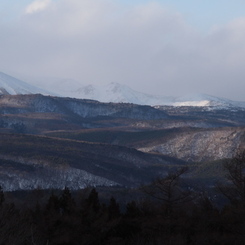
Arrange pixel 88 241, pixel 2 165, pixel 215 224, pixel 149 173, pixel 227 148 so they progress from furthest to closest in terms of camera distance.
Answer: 1. pixel 227 148
2. pixel 149 173
3. pixel 2 165
4. pixel 215 224
5. pixel 88 241

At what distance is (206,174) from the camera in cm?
12431

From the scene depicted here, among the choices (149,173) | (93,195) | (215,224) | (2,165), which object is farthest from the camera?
(149,173)

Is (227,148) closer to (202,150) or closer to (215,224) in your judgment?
(202,150)

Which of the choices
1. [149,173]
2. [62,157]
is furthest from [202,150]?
[62,157]

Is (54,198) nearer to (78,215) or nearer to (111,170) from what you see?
(78,215)

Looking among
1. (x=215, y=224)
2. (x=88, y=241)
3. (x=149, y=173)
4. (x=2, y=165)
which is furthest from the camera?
(x=149, y=173)

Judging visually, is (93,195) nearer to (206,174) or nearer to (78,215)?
(78,215)

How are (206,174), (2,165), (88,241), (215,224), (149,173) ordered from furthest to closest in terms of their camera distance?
(149,173), (206,174), (2,165), (215,224), (88,241)

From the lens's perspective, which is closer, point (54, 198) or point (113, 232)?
Answer: point (113, 232)

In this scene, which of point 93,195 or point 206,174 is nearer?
point 93,195

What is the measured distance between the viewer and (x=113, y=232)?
39.0 metres

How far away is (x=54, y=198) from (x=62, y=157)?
8171 cm

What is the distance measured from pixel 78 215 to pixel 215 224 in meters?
8.47

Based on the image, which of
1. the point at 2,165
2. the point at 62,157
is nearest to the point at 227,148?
the point at 62,157
